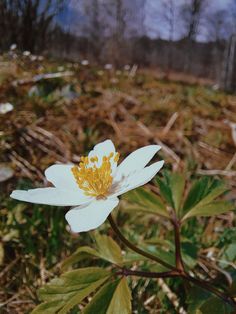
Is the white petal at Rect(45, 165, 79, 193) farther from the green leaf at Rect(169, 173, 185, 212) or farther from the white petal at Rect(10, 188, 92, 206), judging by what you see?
the green leaf at Rect(169, 173, 185, 212)

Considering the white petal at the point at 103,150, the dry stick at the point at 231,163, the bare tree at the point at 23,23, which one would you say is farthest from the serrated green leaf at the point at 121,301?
the bare tree at the point at 23,23

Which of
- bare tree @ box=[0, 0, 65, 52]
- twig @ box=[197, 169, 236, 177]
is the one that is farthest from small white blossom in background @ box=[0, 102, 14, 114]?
A: bare tree @ box=[0, 0, 65, 52]

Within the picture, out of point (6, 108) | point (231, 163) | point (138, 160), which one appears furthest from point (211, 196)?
point (6, 108)

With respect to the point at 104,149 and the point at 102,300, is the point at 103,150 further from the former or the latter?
the point at 102,300

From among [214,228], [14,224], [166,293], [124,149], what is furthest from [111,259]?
[124,149]

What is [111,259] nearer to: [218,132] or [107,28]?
[218,132]
